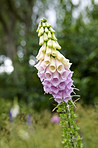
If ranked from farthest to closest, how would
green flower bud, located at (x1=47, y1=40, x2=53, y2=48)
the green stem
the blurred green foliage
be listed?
the blurred green foliage → the green stem → green flower bud, located at (x1=47, y1=40, x2=53, y2=48)

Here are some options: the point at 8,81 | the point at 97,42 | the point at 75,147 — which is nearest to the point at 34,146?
the point at 75,147

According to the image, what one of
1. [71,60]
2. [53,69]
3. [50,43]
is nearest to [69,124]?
[53,69]

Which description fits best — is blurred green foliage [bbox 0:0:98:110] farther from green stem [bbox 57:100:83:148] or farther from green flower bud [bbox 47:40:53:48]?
green flower bud [bbox 47:40:53:48]

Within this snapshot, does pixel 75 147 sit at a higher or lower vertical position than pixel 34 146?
lower

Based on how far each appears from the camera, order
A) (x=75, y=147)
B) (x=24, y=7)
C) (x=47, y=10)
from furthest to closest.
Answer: (x=47, y=10)
(x=24, y=7)
(x=75, y=147)

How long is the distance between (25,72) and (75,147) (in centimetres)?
518

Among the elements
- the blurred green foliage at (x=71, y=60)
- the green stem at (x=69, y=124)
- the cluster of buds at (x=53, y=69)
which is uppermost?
the blurred green foliage at (x=71, y=60)

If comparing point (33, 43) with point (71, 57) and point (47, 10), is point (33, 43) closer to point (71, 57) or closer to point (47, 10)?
point (71, 57)

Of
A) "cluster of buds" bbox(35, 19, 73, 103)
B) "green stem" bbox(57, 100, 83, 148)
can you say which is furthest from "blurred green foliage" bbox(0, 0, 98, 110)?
"cluster of buds" bbox(35, 19, 73, 103)

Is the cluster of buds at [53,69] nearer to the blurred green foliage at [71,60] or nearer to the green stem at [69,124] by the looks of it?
the green stem at [69,124]

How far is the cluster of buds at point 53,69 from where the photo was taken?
124 cm

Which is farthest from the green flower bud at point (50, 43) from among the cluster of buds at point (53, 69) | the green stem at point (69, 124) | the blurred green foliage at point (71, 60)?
the blurred green foliage at point (71, 60)

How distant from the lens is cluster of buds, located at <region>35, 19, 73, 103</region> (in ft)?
4.08

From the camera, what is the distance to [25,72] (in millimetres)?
6391
